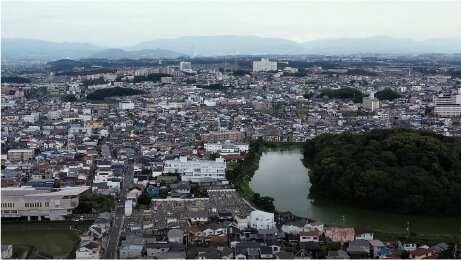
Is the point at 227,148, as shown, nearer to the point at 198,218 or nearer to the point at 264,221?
the point at 198,218

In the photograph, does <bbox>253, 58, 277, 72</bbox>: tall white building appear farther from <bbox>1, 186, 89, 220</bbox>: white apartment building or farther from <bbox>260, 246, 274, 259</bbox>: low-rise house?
<bbox>260, 246, 274, 259</bbox>: low-rise house

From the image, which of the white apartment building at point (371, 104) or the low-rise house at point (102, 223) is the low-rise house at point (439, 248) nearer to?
the low-rise house at point (102, 223)

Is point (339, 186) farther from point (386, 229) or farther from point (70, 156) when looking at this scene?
point (70, 156)

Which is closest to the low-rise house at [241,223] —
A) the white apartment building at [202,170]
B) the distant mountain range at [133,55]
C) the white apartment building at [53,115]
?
the white apartment building at [202,170]

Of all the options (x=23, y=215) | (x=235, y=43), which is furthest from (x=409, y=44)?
(x=23, y=215)

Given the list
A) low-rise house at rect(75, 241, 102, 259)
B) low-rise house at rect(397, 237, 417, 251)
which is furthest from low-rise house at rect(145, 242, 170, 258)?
low-rise house at rect(397, 237, 417, 251)
